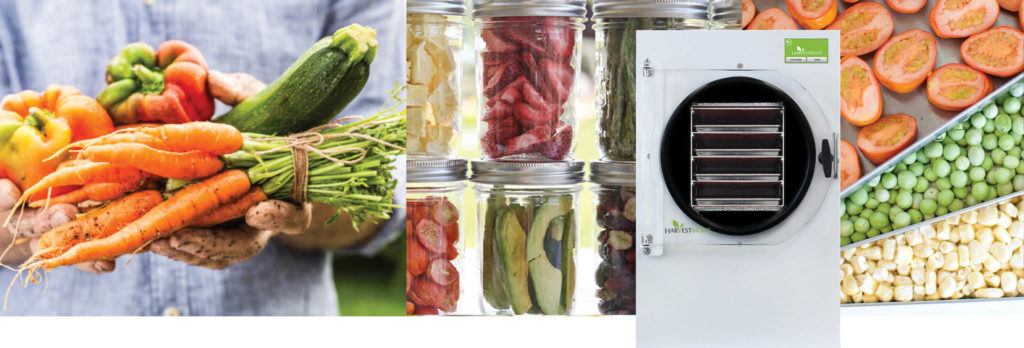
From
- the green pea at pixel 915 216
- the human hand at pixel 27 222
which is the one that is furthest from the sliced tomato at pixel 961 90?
the human hand at pixel 27 222

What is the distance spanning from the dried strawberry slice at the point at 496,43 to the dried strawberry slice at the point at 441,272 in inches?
27.5

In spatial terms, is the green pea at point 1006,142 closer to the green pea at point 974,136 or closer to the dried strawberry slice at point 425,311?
the green pea at point 974,136

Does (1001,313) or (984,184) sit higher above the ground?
(984,184)

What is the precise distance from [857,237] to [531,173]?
109 centimetres

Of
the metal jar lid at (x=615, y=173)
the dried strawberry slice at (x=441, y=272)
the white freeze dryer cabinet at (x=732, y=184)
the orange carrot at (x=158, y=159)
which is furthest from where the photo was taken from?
the dried strawberry slice at (x=441, y=272)

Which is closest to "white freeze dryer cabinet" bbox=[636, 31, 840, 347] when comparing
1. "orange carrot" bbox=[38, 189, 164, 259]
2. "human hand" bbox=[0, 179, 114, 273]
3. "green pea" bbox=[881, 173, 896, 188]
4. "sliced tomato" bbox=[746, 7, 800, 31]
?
"sliced tomato" bbox=[746, 7, 800, 31]

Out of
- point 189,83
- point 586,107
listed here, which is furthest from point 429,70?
point 189,83

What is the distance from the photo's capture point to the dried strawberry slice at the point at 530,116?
2848mm

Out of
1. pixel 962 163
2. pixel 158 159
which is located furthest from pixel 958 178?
pixel 158 159

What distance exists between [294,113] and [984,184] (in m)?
2.19

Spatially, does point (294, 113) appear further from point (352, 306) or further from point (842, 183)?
point (842, 183)

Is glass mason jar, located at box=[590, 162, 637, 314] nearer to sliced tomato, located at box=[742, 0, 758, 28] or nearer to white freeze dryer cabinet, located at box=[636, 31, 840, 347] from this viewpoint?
white freeze dryer cabinet, located at box=[636, 31, 840, 347]

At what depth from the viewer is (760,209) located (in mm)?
2529

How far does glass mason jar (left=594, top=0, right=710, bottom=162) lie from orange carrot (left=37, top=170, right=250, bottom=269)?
1151 millimetres
